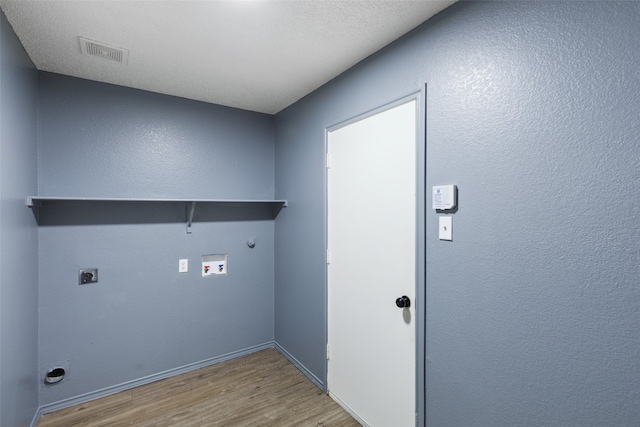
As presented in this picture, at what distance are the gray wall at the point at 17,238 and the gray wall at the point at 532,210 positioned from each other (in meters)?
2.11

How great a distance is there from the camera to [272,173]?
10.6ft

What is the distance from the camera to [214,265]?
9.49 feet

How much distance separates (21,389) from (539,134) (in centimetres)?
306

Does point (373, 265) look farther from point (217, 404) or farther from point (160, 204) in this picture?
point (160, 204)

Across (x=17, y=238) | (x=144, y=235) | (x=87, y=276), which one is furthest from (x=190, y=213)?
(x=17, y=238)

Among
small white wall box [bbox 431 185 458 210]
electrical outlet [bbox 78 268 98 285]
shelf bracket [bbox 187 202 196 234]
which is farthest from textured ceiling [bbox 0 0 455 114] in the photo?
electrical outlet [bbox 78 268 98 285]

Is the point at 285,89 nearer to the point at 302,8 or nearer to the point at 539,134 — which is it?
the point at 302,8

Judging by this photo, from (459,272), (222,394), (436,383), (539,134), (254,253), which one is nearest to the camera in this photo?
(539,134)

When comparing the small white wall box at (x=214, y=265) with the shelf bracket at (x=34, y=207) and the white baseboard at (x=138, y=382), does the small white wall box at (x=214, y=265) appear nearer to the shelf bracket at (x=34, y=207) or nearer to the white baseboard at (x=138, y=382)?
the white baseboard at (x=138, y=382)

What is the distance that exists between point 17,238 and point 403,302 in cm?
227

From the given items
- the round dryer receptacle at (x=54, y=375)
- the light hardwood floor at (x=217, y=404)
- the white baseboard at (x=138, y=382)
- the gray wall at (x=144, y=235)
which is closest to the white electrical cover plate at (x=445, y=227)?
the light hardwood floor at (x=217, y=404)

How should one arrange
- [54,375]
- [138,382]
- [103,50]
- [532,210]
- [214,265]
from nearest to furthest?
1. [532,210]
2. [103,50]
3. [54,375]
4. [138,382]
5. [214,265]

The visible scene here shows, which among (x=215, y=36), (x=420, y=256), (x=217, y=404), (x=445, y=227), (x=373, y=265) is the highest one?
(x=215, y=36)

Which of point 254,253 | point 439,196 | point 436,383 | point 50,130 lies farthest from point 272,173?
point 436,383
